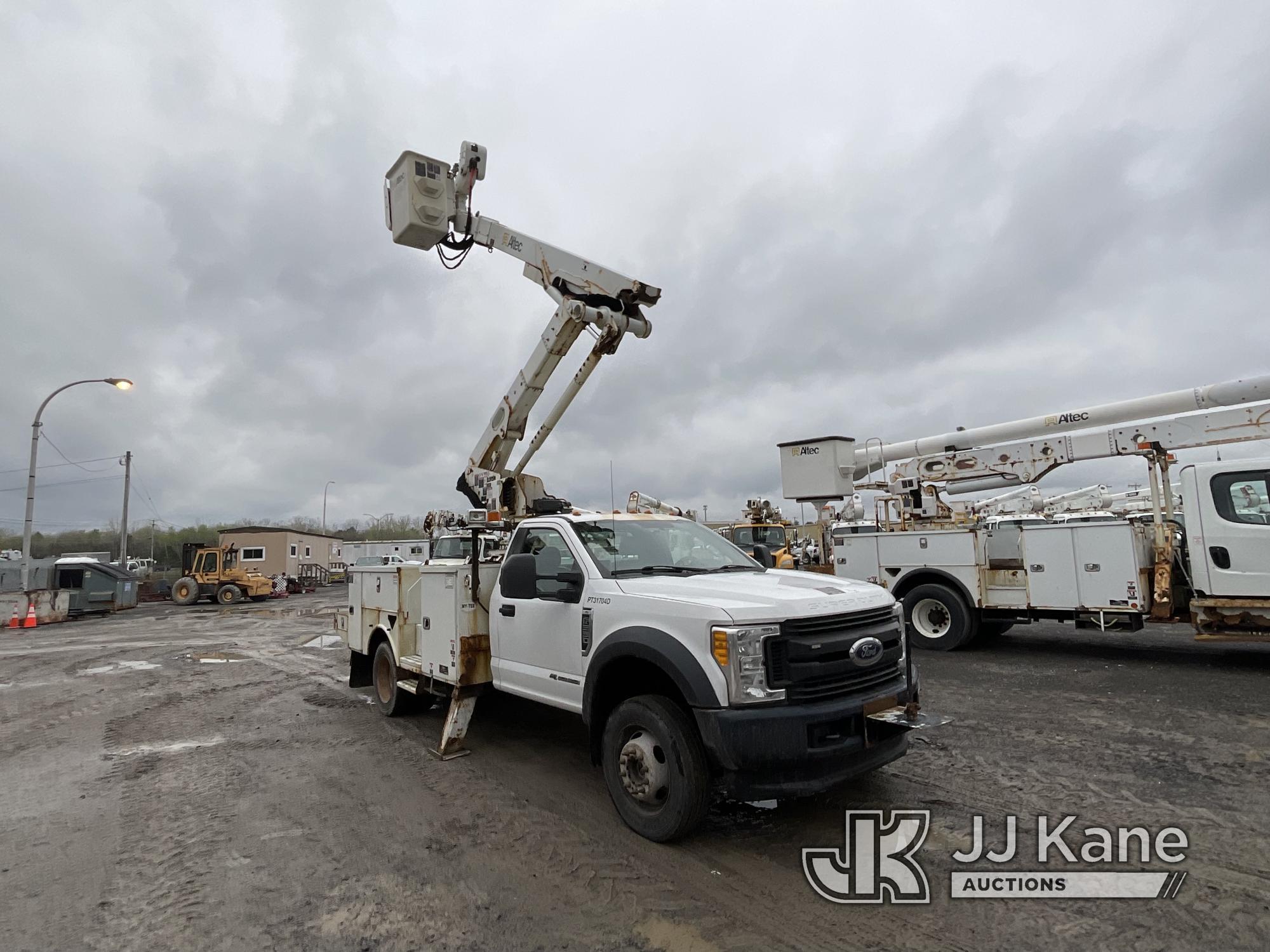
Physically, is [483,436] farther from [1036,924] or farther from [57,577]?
[57,577]

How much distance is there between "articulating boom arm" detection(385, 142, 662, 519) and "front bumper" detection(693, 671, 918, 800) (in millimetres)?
4173

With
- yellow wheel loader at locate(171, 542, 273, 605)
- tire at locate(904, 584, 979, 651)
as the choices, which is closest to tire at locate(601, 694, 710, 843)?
tire at locate(904, 584, 979, 651)

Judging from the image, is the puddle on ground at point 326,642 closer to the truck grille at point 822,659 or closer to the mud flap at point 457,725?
the mud flap at point 457,725

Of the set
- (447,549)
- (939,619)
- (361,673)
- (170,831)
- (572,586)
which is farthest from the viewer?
(939,619)

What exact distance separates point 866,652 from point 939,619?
7564 millimetres

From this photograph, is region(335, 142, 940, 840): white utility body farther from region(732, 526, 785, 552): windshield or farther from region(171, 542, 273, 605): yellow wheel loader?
region(171, 542, 273, 605): yellow wheel loader

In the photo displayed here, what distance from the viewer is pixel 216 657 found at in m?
12.1

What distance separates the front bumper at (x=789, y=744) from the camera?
3.52 m

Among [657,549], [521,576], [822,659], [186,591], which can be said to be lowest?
[186,591]

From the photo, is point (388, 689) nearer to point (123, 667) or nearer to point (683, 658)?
point (683, 658)

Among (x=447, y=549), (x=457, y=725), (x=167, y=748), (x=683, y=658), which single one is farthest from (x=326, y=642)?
(x=683, y=658)

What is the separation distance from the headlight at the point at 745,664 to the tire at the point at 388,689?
14.0 ft

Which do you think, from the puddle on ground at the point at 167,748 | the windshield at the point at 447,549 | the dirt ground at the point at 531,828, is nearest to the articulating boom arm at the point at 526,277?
the windshield at the point at 447,549

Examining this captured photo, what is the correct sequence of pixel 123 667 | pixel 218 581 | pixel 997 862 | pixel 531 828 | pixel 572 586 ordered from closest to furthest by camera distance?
pixel 997 862
pixel 531 828
pixel 572 586
pixel 123 667
pixel 218 581
